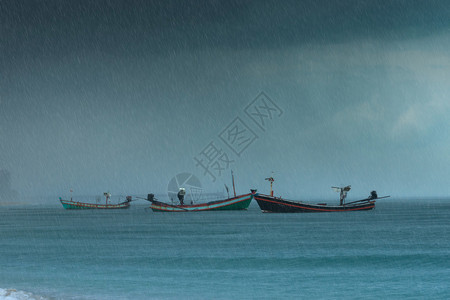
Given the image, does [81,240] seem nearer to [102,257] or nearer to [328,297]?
[102,257]

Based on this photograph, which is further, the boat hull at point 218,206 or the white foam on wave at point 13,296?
the boat hull at point 218,206

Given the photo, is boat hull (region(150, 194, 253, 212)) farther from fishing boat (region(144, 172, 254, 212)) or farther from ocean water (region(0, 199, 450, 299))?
ocean water (region(0, 199, 450, 299))

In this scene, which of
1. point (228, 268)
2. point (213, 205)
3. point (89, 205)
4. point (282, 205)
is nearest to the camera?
point (228, 268)

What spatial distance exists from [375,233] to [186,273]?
1559 inches

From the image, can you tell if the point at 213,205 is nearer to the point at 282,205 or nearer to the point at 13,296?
the point at 282,205

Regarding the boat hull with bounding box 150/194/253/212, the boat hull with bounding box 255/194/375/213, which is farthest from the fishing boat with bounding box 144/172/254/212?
the boat hull with bounding box 255/194/375/213

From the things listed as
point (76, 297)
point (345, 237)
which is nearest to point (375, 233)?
point (345, 237)

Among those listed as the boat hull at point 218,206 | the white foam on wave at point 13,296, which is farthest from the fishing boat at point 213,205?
the white foam on wave at point 13,296

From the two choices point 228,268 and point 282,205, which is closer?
point 228,268

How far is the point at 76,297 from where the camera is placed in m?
24.5

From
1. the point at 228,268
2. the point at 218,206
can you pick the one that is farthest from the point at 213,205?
the point at 228,268

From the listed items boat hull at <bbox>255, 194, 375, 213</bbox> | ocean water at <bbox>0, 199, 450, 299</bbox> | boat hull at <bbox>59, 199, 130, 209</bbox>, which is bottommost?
ocean water at <bbox>0, 199, 450, 299</bbox>

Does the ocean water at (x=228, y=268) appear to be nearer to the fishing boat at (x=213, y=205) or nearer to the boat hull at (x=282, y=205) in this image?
the boat hull at (x=282, y=205)

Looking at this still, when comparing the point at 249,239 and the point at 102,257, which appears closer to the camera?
the point at 102,257
